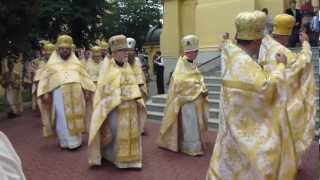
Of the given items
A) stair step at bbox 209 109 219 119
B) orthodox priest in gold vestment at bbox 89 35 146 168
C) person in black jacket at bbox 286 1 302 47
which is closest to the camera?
orthodox priest in gold vestment at bbox 89 35 146 168

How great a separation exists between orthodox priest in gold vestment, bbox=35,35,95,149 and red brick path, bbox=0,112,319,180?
322 millimetres

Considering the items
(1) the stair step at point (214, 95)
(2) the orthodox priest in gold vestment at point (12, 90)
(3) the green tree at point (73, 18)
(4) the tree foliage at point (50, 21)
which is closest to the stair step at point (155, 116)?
(1) the stair step at point (214, 95)

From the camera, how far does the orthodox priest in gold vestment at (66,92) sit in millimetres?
10555

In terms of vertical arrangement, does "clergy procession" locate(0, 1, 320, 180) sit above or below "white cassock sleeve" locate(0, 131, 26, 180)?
below

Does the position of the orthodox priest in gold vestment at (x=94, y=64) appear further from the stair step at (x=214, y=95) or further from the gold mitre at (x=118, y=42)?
the gold mitre at (x=118, y=42)

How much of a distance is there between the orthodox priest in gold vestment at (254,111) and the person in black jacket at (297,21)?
9530 millimetres

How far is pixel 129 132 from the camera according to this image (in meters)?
8.46

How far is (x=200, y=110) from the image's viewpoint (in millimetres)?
9797

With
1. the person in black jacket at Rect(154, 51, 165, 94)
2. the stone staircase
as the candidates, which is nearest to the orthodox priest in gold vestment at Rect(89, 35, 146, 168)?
the stone staircase

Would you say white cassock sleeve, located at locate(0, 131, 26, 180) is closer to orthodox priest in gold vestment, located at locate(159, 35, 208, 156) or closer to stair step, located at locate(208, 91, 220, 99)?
orthodox priest in gold vestment, located at locate(159, 35, 208, 156)

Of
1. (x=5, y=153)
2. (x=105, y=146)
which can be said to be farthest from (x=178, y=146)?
(x=5, y=153)

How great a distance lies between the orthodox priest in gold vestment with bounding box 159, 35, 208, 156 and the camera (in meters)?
9.73

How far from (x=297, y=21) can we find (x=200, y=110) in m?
6.60

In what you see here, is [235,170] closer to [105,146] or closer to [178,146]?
[105,146]
